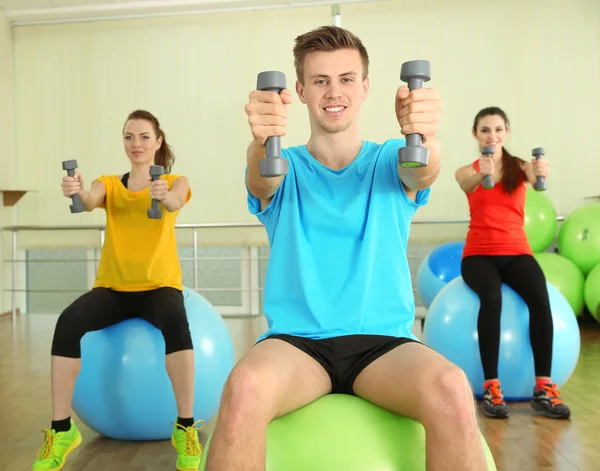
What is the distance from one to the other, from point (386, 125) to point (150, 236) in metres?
3.87

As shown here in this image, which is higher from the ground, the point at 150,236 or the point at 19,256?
the point at 150,236

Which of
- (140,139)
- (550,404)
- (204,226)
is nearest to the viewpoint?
(140,139)

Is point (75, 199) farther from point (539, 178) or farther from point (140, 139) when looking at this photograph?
point (539, 178)

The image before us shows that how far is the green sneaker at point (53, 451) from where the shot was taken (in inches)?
90.4

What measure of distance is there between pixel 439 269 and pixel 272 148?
3.92 m

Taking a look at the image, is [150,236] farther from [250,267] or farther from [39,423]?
[250,267]

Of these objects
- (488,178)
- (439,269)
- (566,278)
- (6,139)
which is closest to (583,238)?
(566,278)

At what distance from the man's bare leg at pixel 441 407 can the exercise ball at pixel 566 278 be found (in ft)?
13.6

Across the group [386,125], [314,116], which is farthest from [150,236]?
[386,125]

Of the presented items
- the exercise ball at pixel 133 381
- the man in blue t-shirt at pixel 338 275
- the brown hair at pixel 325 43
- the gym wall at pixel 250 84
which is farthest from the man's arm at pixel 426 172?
the gym wall at pixel 250 84

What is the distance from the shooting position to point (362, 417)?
4.59 feet

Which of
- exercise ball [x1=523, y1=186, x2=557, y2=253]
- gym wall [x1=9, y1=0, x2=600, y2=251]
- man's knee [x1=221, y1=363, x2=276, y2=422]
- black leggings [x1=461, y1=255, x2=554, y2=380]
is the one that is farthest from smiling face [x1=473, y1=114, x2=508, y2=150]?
gym wall [x1=9, y1=0, x2=600, y2=251]

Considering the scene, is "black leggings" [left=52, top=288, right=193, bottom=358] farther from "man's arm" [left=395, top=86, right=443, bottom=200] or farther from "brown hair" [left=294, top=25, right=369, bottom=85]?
"man's arm" [left=395, top=86, right=443, bottom=200]

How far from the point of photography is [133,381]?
249 centimetres
